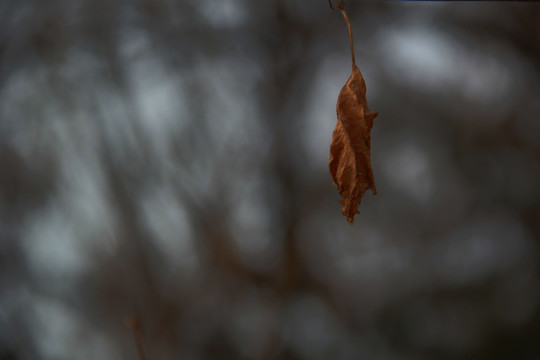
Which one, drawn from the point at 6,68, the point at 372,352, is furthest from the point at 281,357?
the point at 6,68

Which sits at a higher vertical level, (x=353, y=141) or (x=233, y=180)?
(x=353, y=141)

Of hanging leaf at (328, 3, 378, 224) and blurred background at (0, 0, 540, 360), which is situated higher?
hanging leaf at (328, 3, 378, 224)

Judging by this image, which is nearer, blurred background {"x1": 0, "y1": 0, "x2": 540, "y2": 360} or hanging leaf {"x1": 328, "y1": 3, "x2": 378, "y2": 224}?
hanging leaf {"x1": 328, "y1": 3, "x2": 378, "y2": 224}

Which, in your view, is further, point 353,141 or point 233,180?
point 233,180

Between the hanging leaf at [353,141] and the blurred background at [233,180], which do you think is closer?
the hanging leaf at [353,141]

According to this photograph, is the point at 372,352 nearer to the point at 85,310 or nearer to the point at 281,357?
the point at 281,357
